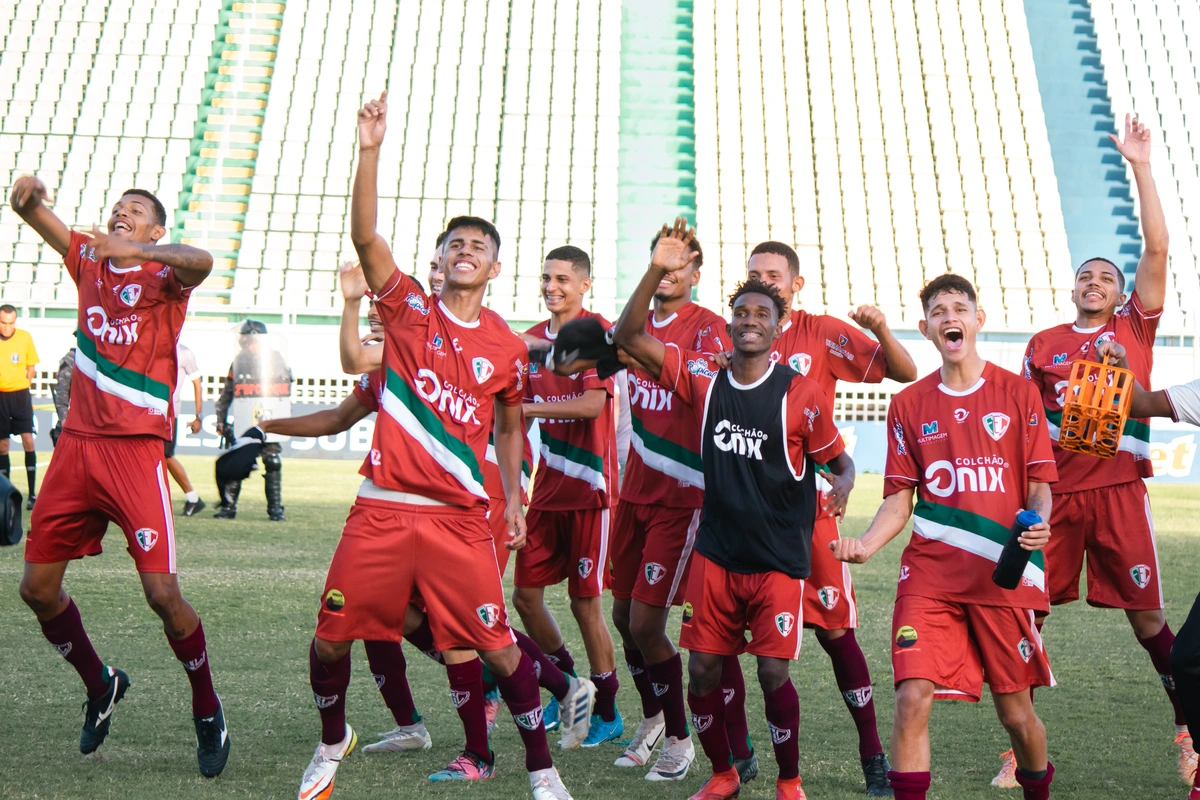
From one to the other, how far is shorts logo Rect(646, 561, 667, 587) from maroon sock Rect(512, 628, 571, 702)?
0.74 metres

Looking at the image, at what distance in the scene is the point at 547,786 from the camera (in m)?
4.83

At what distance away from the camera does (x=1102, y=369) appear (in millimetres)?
4973

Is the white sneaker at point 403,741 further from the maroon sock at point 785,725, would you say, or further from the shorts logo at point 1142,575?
the shorts logo at point 1142,575

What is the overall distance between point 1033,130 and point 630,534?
35773 millimetres

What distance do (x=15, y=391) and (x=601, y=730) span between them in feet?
35.9

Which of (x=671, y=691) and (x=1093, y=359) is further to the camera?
(x=1093, y=359)

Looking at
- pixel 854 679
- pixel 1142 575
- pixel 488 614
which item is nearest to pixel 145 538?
pixel 488 614

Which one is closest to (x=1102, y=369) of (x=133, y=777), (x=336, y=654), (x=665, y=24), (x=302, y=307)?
(x=336, y=654)

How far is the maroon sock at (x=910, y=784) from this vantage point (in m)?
4.43

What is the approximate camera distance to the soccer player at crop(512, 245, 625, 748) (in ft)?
20.8

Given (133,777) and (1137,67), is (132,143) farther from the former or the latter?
(133,777)

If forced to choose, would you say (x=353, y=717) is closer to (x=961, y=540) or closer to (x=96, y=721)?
(x=96, y=721)

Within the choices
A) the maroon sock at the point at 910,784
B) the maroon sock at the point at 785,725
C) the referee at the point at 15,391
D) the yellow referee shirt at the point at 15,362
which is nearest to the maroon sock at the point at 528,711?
the maroon sock at the point at 785,725

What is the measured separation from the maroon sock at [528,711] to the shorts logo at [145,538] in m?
1.59
